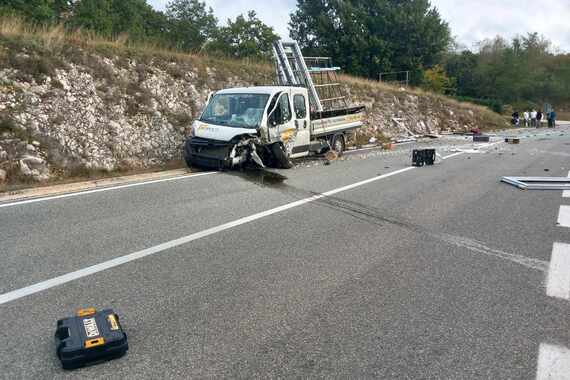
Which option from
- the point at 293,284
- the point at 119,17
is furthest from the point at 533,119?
the point at 293,284

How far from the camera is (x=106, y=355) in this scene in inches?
125

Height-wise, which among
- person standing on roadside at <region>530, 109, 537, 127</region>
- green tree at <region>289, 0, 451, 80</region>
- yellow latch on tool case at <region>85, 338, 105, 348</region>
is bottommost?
person standing on roadside at <region>530, 109, 537, 127</region>

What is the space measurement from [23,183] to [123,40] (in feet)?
29.2

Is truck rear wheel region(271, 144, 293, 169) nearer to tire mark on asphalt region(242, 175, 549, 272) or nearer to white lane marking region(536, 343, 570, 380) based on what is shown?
tire mark on asphalt region(242, 175, 549, 272)

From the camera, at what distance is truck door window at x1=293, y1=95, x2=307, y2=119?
13.3 metres

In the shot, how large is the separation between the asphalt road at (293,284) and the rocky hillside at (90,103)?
13.9 feet

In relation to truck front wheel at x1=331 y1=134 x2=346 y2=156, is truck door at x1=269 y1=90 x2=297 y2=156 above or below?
above

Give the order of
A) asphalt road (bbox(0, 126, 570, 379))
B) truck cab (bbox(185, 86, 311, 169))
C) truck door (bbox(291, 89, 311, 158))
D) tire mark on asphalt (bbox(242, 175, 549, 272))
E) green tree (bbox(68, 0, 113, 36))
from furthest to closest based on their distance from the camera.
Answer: green tree (bbox(68, 0, 113, 36)), truck door (bbox(291, 89, 311, 158)), truck cab (bbox(185, 86, 311, 169)), tire mark on asphalt (bbox(242, 175, 549, 272)), asphalt road (bbox(0, 126, 570, 379))

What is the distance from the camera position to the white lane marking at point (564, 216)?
6.81 m

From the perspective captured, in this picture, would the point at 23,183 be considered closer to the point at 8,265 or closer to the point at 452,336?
the point at 8,265

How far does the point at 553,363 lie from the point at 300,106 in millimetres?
11081

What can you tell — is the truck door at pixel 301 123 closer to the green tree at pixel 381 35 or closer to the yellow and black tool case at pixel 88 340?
the yellow and black tool case at pixel 88 340

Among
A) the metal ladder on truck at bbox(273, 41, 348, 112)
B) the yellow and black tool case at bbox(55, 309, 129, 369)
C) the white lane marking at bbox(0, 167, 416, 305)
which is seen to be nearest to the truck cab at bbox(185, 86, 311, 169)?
the metal ladder on truck at bbox(273, 41, 348, 112)

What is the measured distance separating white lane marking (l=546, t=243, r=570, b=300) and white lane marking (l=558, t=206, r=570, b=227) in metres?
1.16
